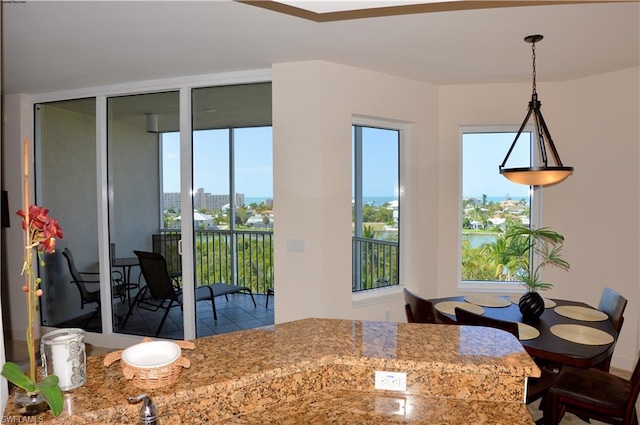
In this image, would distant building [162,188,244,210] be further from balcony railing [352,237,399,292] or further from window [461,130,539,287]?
window [461,130,539,287]

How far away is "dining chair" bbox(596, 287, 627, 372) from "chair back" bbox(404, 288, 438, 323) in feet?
3.58

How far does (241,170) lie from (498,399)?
3.05 meters

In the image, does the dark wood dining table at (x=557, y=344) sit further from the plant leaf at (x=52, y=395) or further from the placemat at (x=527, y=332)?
the plant leaf at (x=52, y=395)

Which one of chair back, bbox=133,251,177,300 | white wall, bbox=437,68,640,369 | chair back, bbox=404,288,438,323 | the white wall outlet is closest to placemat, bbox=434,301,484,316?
chair back, bbox=404,288,438,323

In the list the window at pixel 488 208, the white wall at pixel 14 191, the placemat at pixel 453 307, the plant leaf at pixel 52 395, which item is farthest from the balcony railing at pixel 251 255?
the plant leaf at pixel 52 395

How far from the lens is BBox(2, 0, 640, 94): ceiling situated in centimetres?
244

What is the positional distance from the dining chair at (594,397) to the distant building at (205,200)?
9.44 feet

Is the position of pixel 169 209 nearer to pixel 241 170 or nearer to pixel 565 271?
pixel 241 170

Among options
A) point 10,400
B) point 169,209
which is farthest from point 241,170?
point 10,400

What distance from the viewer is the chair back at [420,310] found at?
2.63m

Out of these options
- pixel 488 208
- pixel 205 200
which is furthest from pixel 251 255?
pixel 488 208

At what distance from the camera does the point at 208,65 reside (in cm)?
343

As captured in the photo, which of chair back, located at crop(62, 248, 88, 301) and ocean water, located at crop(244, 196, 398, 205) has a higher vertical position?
ocean water, located at crop(244, 196, 398, 205)

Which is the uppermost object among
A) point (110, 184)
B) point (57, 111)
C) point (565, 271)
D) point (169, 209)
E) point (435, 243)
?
point (57, 111)
